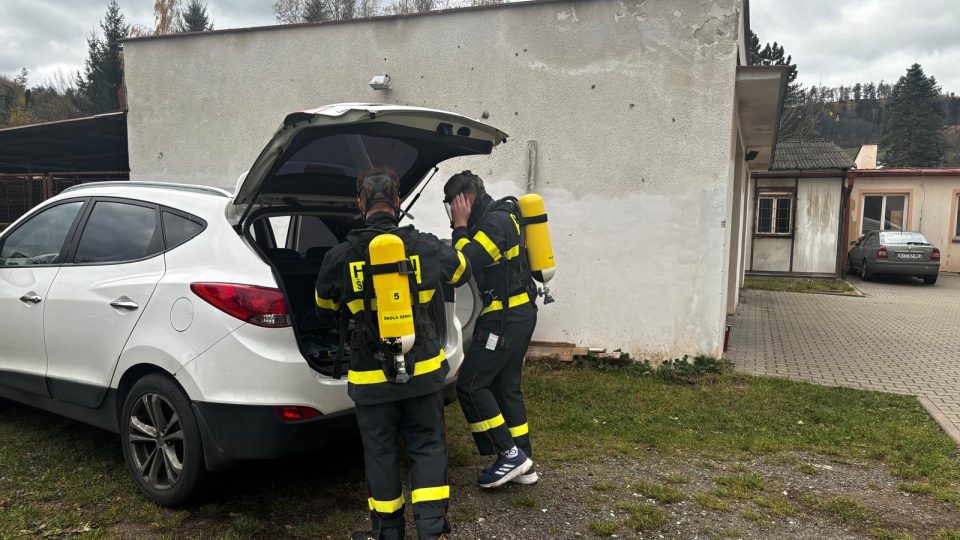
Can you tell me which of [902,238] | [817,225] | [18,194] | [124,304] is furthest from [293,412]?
[902,238]

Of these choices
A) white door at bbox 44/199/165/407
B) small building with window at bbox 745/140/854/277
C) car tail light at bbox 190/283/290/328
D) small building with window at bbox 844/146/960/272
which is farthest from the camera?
small building with window at bbox 844/146/960/272

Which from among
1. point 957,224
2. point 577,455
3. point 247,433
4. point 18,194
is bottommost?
point 577,455

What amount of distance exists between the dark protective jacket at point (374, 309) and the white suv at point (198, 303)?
0.64 feet

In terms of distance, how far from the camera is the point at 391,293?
2623 millimetres

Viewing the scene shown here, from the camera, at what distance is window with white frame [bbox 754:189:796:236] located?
1767 centimetres

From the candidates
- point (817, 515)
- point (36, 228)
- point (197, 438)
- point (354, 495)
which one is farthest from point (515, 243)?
point (36, 228)

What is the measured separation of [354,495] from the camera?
354 cm

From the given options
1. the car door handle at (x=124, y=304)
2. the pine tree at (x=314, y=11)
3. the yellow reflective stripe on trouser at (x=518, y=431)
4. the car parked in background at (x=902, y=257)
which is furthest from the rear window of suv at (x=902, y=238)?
the pine tree at (x=314, y=11)

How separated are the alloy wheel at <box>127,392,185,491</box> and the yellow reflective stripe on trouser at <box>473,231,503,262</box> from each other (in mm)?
1776

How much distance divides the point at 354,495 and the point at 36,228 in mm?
2731

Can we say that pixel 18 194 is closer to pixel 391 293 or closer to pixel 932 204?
pixel 391 293

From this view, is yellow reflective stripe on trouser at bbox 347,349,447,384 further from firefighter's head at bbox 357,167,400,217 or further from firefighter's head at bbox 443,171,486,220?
firefighter's head at bbox 443,171,486,220

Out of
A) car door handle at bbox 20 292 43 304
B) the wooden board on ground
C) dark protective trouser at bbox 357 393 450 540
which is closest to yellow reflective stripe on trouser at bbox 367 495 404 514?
dark protective trouser at bbox 357 393 450 540

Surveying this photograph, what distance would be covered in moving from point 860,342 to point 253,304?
8513mm
